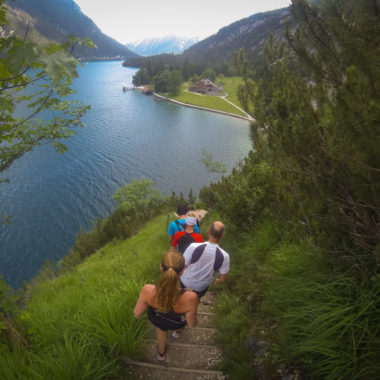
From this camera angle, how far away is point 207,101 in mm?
72812

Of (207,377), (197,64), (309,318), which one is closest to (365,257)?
(309,318)

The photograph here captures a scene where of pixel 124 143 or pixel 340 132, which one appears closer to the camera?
pixel 340 132

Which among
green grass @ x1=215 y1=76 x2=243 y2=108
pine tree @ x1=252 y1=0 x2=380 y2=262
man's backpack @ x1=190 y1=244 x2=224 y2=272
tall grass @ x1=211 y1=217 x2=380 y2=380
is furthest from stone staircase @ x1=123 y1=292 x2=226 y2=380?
green grass @ x1=215 y1=76 x2=243 y2=108

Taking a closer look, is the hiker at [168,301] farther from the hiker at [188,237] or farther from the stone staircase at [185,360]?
the hiker at [188,237]

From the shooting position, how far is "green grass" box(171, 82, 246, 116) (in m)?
64.8

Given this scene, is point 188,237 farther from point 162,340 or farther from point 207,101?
point 207,101

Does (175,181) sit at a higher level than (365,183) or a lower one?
lower

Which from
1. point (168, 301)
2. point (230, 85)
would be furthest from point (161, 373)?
point (230, 85)

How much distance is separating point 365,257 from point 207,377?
95.9 inches

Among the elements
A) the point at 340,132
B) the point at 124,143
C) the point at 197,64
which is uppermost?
the point at 197,64

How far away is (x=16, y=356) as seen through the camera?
114 inches

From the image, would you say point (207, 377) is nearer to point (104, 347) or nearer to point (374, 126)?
point (104, 347)

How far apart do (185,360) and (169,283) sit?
4.64 ft

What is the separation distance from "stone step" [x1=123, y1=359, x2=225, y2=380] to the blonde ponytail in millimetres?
900
